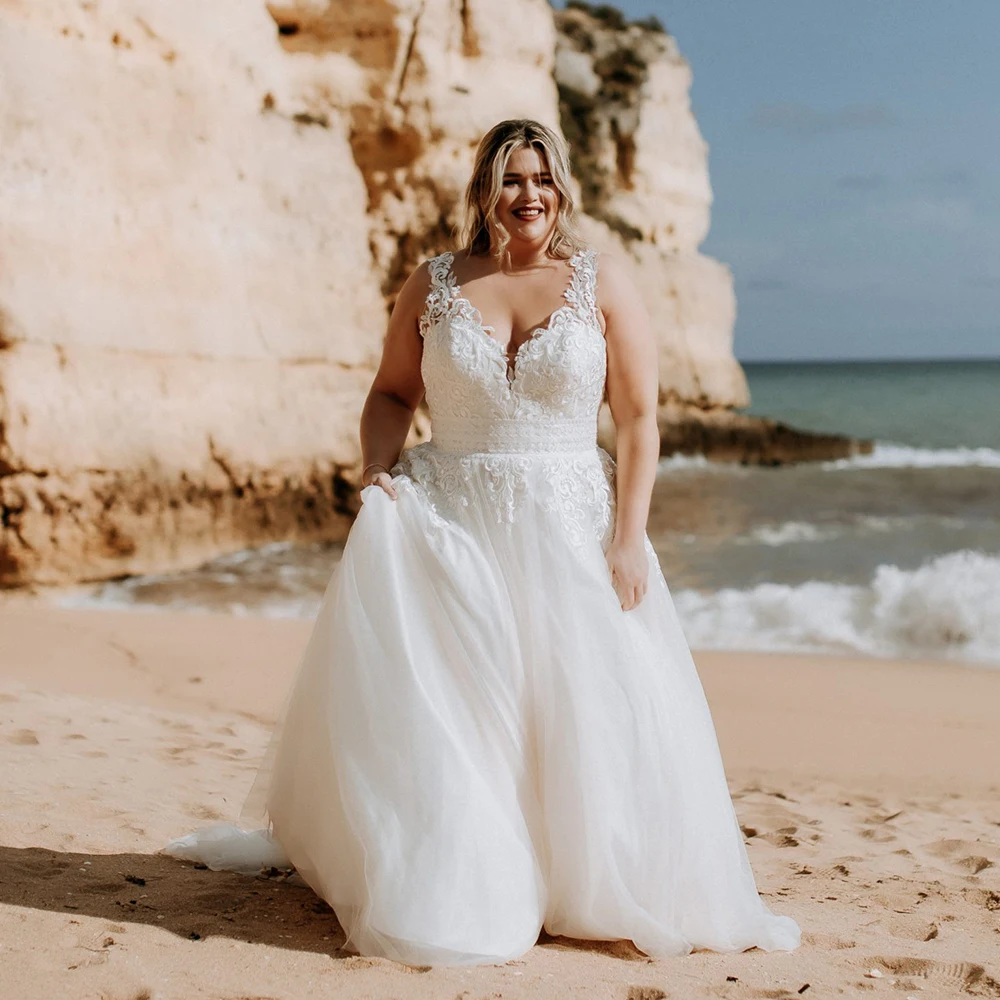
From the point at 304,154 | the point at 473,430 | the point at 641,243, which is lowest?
the point at 473,430

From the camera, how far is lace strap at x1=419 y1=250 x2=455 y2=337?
3094 mm

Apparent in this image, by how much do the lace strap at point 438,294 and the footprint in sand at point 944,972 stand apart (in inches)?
76.5

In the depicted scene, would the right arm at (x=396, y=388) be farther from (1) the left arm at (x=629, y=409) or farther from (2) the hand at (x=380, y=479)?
(1) the left arm at (x=629, y=409)

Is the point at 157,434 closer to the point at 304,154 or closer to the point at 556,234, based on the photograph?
the point at 304,154

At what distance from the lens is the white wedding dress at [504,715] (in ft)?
9.08

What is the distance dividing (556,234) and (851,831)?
2.89 metres

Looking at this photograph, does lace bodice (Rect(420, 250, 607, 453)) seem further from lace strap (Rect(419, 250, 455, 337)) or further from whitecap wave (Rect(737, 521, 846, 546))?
whitecap wave (Rect(737, 521, 846, 546))

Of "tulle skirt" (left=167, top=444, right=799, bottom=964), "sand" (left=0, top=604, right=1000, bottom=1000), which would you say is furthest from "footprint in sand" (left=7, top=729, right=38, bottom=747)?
"tulle skirt" (left=167, top=444, right=799, bottom=964)

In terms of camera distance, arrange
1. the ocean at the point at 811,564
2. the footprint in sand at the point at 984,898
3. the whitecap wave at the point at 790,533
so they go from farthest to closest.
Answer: the whitecap wave at the point at 790,533 < the ocean at the point at 811,564 < the footprint in sand at the point at 984,898

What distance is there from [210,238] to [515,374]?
9.98 meters

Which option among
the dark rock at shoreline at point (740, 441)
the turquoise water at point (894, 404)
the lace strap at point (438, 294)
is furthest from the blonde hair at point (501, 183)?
the turquoise water at point (894, 404)

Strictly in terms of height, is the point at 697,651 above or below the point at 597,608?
below

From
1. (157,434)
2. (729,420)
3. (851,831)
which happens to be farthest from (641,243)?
(851,831)

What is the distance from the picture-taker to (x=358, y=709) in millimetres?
2842
